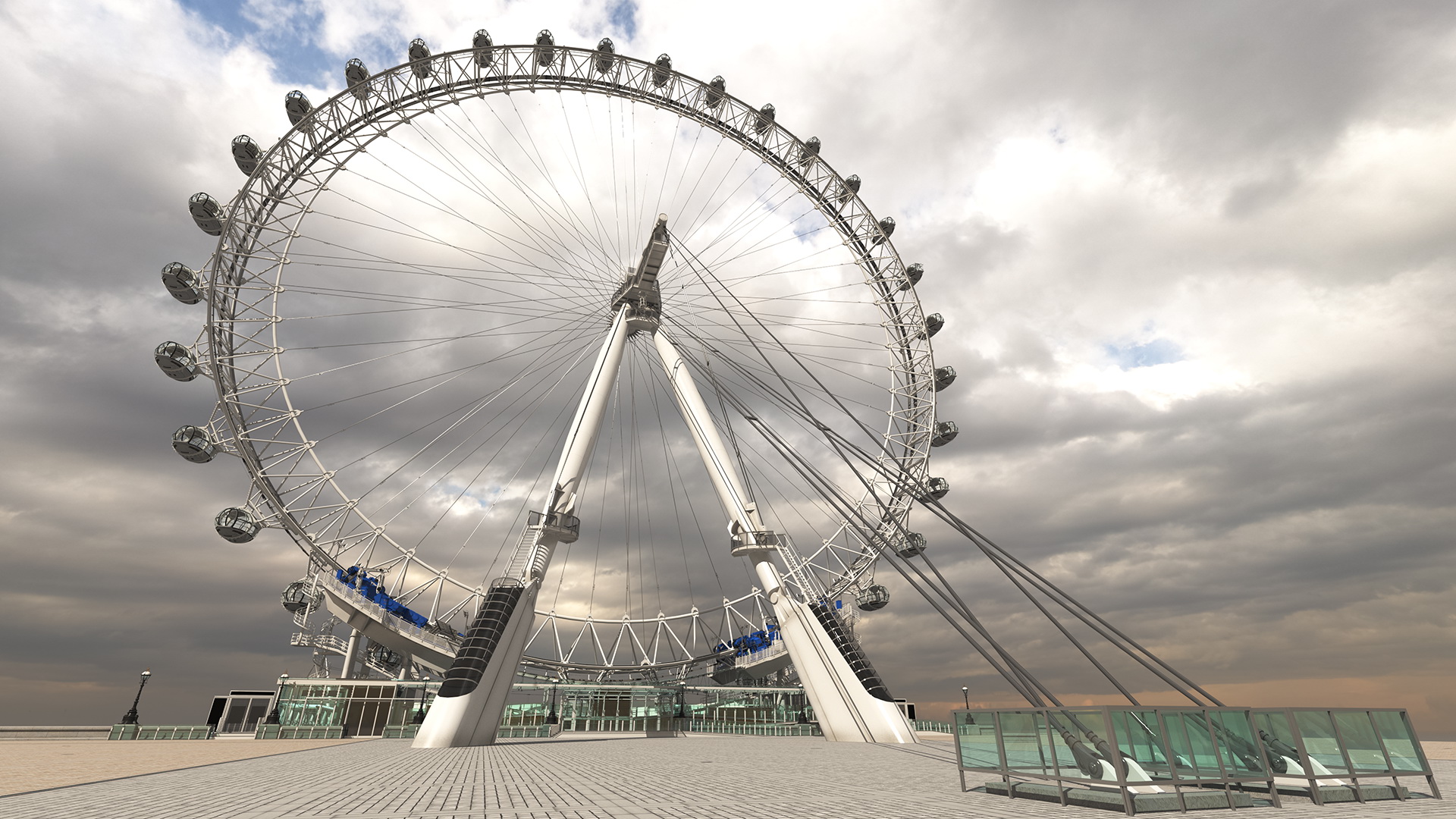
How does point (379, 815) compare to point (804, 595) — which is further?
point (804, 595)

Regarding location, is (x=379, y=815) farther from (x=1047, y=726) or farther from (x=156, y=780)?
(x=1047, y=726)

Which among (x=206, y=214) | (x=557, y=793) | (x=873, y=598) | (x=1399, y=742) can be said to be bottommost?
(x=557, y=793)

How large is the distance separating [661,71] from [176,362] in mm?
28968

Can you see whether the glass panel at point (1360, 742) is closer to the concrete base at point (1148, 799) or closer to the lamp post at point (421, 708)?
the concrete base at point (1148, 799)

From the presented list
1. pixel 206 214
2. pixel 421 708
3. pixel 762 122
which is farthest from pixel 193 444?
pixel 762 122

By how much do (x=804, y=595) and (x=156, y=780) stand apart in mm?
20910

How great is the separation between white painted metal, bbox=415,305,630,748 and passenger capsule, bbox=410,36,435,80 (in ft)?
53.4

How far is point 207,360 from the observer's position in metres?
32.4

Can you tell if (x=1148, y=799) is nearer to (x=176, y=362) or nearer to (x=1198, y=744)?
(x=1198, y=744)

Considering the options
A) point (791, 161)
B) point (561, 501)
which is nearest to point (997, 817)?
point (561, 501)

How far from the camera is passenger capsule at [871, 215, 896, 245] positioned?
44.4m

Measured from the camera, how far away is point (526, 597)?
25609 mm

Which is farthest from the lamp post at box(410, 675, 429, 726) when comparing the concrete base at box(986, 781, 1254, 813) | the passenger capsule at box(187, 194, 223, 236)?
the concrete base at box(986, 781, 1254, 813)

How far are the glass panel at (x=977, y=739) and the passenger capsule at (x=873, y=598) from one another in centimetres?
3496
